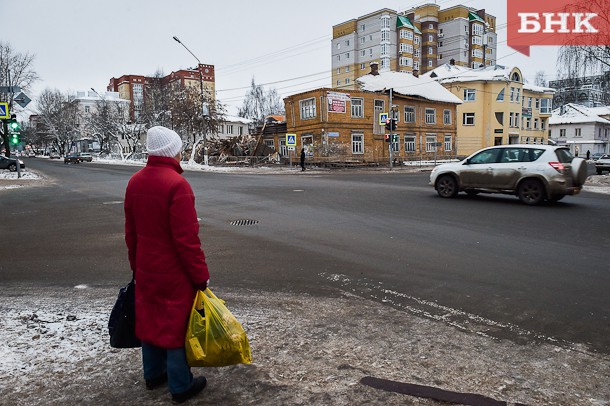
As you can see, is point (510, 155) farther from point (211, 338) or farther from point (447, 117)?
point (447, 117)

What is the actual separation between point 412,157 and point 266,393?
45.0 metres

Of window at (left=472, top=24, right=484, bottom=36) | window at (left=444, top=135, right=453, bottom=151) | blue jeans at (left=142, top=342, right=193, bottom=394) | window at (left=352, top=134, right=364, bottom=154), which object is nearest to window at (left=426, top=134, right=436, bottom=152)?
window at (left=444, top=135, right=453, bottom=151)

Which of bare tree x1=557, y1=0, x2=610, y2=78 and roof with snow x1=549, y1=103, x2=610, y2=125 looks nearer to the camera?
bare tree x1=557, y1=0, x2=610, y2=78

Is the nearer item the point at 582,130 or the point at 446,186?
the point at 446,186

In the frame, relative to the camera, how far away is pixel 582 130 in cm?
7069

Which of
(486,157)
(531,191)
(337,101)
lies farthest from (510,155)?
(337,101)

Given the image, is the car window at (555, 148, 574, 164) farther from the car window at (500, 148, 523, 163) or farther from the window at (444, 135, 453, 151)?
the window at (444, 135, 453, 151)

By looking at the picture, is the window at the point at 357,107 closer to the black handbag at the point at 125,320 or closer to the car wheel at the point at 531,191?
the car wheel at the point at 531,191

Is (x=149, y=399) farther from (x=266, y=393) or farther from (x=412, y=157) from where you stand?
(x=412, y=157)

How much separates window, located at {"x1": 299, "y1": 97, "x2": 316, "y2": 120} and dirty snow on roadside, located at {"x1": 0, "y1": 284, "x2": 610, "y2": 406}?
37755 millimetres

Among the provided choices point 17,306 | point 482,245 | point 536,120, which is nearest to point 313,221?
point 482,245

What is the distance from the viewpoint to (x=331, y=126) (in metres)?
39.8

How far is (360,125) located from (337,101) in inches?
137

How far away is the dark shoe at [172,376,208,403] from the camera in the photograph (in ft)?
8.81
